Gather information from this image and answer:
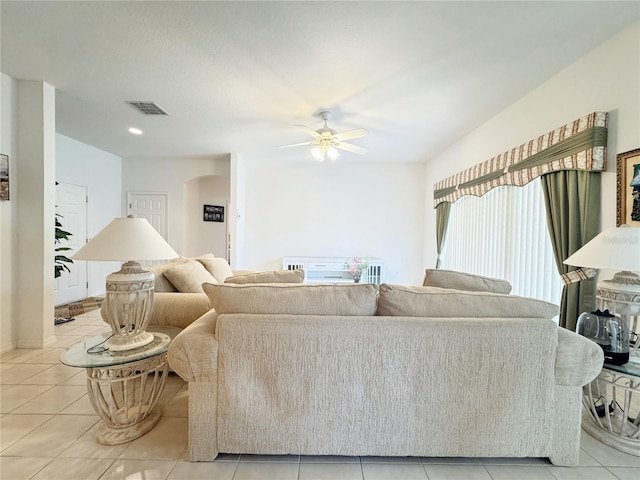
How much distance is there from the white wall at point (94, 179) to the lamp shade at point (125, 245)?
3.79 metres

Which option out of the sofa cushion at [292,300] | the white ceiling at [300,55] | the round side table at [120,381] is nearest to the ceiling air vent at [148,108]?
the white ceiling at [300,55]

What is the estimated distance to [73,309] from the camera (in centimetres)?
421

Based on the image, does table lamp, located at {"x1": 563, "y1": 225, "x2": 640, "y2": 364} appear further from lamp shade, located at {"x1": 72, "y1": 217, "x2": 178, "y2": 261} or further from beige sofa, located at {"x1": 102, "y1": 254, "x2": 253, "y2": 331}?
lamp shade, located at {"x1": 72, "y1": 217, "x2": 178, "y2": 261}

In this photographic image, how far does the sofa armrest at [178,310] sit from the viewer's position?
7.39 feet

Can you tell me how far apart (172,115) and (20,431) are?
3083 millimetres

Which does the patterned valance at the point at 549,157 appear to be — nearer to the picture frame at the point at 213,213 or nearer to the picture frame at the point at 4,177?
the picture frame at the point at 4,177

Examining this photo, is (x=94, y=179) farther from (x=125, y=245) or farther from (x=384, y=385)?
(x=384, y=385)

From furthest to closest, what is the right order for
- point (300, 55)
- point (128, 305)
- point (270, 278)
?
point (300, 55)
point (270, 278)
point (128, 305)

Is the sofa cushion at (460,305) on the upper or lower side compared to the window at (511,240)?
lower

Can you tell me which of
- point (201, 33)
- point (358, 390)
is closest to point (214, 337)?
point (358, 390)

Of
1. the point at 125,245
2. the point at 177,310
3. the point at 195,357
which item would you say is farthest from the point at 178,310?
the point at 195,357

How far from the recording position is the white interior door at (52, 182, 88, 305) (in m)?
4.38

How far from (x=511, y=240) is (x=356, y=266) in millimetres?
2350

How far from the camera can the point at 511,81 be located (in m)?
2.54
